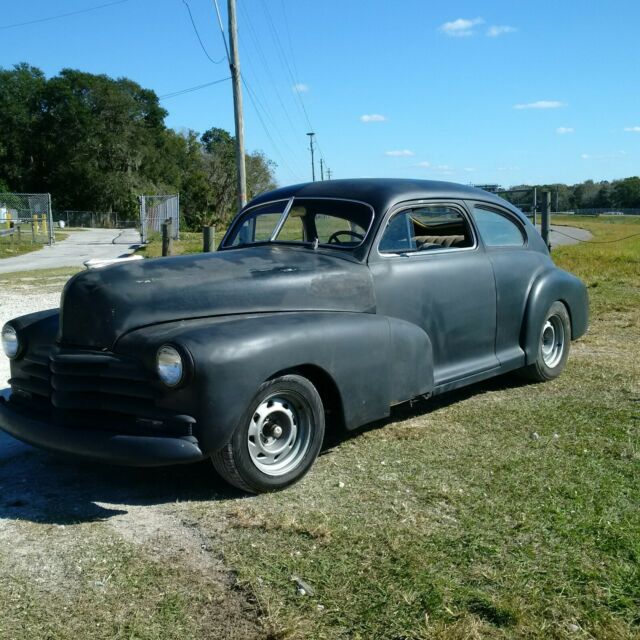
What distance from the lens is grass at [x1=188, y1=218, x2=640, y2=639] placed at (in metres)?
2.82

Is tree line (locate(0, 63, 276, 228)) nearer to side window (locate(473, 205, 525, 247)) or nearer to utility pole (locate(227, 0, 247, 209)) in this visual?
utility pole (locate(227, 0, 247, 209))

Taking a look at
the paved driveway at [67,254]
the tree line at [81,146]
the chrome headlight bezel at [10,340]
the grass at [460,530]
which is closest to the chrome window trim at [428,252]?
the grass at [460,530]

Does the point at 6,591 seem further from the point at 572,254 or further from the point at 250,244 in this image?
the point at 572,254

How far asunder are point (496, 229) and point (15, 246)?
24.6m

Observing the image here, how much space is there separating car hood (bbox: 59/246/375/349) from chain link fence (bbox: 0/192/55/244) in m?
26.4

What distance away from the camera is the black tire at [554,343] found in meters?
6.46

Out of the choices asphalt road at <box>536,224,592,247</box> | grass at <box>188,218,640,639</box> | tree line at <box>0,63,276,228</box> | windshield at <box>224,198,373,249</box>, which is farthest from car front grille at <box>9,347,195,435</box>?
tree line at <box>0,63,276,228</box>

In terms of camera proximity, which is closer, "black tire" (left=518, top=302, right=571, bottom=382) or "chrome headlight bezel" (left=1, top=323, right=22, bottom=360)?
"chrome headlight bezel" (left=1, top=323, right=22, bottom=360)

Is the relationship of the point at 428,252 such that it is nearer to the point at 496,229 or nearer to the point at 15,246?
the point at 496,229

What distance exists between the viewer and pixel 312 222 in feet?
17.7

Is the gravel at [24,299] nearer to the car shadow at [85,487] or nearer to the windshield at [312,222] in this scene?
the windshield at [312,222]

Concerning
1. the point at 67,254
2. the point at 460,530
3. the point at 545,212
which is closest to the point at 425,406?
the point at 460,530

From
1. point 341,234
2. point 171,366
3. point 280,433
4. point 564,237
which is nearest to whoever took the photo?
point 171,366

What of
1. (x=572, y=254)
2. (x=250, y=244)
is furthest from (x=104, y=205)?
(x=250, y=244)
